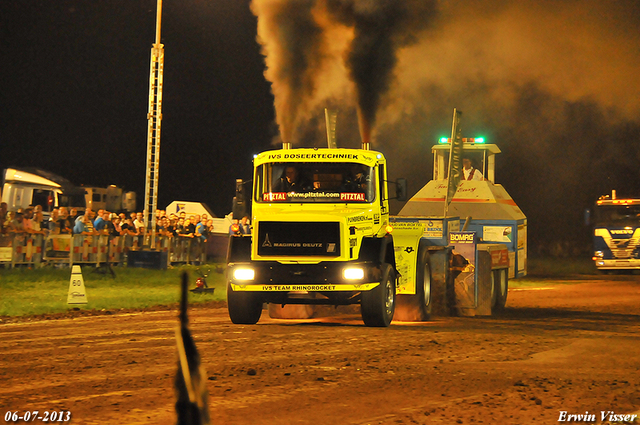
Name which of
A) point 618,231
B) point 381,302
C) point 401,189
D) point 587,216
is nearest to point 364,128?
point 401,189

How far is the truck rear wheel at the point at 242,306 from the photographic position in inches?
547

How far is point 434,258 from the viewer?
645 inches

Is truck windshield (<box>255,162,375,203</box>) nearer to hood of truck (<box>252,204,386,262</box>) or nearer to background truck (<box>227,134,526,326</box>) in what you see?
background truck (<box>227,134,526,326</box>)

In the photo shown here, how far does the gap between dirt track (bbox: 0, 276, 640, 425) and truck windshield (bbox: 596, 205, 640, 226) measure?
19.8 m

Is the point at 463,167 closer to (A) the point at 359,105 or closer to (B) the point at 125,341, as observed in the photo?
(A) the point at 359,105

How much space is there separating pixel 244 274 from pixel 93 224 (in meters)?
11.7

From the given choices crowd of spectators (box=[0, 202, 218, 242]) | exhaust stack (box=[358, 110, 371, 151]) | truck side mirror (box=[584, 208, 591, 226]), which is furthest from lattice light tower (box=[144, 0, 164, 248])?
truck side mirror (box=[584, 208, 591, 226])

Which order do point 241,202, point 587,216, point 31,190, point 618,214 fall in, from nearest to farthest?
point 241,202 → point 587,216 → point 618,214 → point 31,190

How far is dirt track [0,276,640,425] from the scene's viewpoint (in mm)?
7484

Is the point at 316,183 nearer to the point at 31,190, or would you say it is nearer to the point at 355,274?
the point at 355,274

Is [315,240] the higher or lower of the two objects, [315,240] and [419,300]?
the higher

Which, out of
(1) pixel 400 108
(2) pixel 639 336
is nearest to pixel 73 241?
(2) pixel 639 336

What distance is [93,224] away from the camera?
79.2 feet

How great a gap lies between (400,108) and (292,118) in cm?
2089
